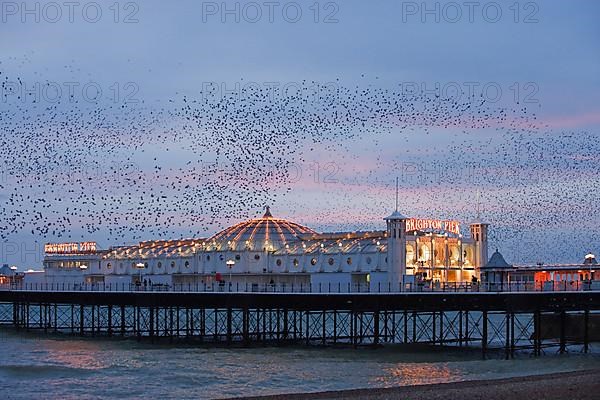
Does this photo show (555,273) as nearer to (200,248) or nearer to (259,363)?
(259,363)

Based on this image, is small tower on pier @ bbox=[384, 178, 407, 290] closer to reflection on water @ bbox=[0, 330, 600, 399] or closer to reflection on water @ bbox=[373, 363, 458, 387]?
reflection on water @ bbox=[0, 330, 600, 399]

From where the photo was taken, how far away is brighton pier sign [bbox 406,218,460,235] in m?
87.8

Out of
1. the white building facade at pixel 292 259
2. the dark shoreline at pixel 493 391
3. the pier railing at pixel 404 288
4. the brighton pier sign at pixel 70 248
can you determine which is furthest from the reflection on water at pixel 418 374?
the brighton pier sign at pixel 70 248

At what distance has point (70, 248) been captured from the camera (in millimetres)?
124438

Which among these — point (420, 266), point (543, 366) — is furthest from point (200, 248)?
point (543, 366)

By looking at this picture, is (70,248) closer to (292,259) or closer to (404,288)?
(292,259)

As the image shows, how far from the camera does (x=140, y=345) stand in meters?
76.3

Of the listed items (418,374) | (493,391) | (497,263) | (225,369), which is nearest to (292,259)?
(497,263)

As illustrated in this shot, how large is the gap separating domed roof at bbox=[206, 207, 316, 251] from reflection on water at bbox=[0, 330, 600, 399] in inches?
1028

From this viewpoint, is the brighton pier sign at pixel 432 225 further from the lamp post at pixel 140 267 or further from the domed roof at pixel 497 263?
the lamp post at pixel 140 267

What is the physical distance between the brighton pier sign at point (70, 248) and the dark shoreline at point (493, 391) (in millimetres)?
82270

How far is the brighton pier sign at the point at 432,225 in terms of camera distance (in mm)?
87812

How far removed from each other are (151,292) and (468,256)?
2874 cm

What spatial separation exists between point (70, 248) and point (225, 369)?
2752 inches
